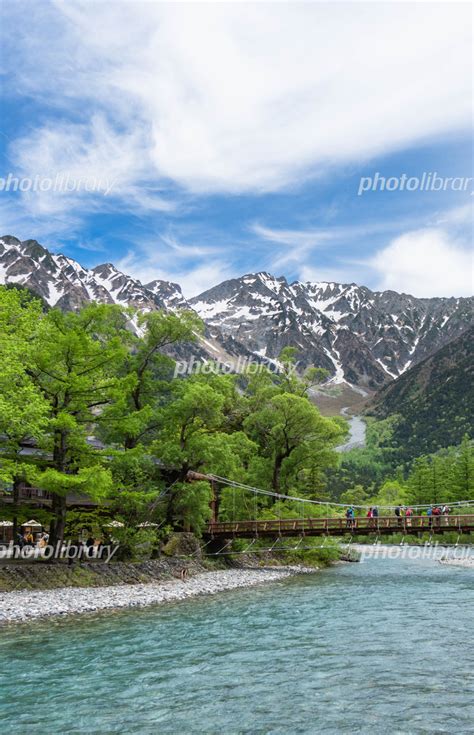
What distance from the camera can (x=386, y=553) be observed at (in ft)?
182

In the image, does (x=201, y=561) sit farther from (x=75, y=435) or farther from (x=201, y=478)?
(x=75, y=435)

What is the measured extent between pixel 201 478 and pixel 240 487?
13.8 ft

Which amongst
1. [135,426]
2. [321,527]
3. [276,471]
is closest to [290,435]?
[276,471]

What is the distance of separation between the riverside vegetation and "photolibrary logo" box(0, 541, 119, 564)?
0.68 meters

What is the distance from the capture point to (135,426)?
2636 cm

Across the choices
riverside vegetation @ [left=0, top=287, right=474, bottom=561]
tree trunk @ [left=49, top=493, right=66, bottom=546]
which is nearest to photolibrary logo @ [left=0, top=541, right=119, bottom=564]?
tree trunk @ [left=49, top=493, right=66, bottom=546]

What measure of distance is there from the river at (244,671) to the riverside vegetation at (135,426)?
7308 millimetres

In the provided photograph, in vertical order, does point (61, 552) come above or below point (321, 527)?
below

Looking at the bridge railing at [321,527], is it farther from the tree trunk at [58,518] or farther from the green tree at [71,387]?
the tree trunk at [58,518]

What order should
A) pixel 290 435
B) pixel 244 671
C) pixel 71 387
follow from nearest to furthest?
pixel 244 671
pixel 71 387
pixel 290 435

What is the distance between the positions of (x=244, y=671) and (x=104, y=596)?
35.3 ft

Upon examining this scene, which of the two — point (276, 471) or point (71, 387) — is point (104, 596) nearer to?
point (71, 387)

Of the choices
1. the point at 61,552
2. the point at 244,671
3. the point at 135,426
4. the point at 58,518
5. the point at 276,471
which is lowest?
the point at 244,671

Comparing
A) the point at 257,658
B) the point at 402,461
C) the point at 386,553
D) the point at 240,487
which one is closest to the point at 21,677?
the point at 257,658
